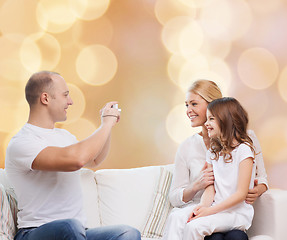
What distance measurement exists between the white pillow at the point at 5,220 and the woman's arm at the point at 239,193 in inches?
32.0

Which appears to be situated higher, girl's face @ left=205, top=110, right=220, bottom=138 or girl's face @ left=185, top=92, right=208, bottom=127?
girl's face @ left=185, top=92, right=208, bottom=127

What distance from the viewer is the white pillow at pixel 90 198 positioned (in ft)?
7.40

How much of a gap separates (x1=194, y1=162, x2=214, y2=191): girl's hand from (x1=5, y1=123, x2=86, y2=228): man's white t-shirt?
602 mm

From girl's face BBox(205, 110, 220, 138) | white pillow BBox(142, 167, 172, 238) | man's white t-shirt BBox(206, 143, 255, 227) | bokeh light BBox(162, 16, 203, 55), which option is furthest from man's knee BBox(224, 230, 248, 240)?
bokeh light BBox(162, 16, 203, 55)

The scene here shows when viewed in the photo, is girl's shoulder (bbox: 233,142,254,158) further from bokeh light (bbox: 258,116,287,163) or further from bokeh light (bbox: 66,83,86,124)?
bokeh light (bbox: 66,83,86,124)

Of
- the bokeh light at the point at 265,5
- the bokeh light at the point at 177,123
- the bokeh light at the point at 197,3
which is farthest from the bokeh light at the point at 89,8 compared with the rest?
the bokeh light at the point at 265,5

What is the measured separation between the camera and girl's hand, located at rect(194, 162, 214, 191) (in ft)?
6.54

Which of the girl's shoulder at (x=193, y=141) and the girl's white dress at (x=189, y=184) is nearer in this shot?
the girl's white dress at (x=189, y=184)

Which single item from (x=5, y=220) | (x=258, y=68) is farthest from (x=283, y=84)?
(x=5, y=220)

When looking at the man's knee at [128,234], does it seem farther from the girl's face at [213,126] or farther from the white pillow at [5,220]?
the girl's face at [213,126]

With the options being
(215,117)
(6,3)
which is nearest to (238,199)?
(215,117)

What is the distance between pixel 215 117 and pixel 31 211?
0.94 m

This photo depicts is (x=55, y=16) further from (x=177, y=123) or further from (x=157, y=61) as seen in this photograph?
(x=177, y=123)

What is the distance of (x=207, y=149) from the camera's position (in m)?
2.24
